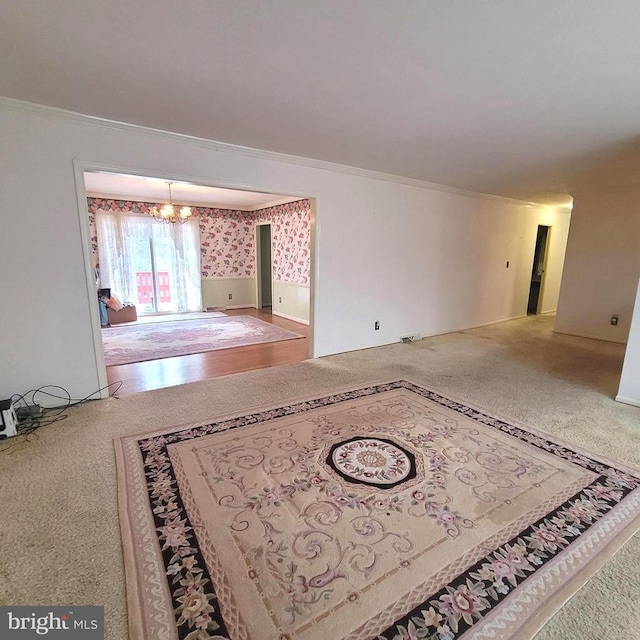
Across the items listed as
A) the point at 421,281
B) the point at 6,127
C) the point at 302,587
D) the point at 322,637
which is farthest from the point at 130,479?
the point at 421,281

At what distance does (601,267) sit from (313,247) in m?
4.87

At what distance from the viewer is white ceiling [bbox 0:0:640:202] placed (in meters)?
1.49

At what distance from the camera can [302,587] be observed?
1.35 m

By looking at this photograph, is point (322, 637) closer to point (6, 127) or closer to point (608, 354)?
point (6, 127)

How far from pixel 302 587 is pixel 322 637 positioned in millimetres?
201

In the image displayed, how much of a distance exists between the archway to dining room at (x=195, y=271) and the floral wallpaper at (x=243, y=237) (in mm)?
22

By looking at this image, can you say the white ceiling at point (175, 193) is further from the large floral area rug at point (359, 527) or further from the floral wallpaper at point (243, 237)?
the large floral area rug at point (359, 527)

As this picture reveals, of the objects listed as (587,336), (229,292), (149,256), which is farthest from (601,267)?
(149,256)

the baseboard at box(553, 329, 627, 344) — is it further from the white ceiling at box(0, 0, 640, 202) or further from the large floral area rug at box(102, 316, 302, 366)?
the large floral area rug at box(102, 316, 302, 366)

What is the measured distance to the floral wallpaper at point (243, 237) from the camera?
6672 millimetres

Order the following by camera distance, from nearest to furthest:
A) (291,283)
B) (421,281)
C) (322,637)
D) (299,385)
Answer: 1. (322,637)
2. (299,385)
3. (421,281)
4. (291,283)

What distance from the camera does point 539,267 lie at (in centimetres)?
750

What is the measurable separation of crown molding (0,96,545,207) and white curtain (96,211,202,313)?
15.4 ft

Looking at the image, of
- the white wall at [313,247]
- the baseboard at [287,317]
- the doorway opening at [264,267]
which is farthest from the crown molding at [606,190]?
the doorway opening at [264,267]
